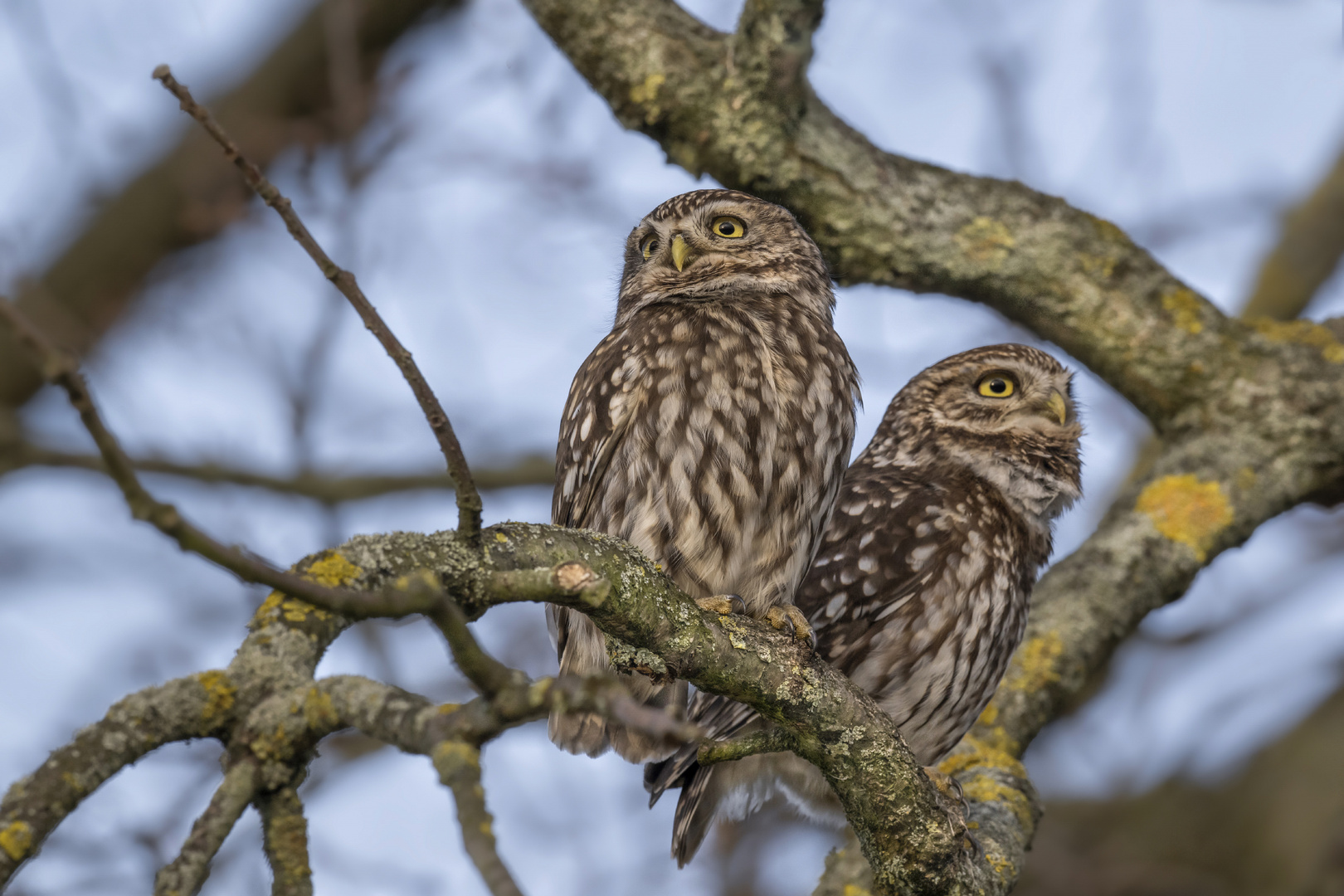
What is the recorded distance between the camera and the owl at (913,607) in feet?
12.5

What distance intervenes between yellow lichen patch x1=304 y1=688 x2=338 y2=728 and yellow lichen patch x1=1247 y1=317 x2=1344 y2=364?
161 inches

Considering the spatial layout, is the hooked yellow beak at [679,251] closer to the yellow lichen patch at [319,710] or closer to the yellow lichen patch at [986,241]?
the yellow lichen patch at [986,241]

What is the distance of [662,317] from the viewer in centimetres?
360

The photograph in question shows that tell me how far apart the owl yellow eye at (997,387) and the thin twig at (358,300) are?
320cm

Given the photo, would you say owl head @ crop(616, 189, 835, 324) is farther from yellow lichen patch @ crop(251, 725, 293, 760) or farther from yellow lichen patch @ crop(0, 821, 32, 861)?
yellow lichen patch @ crop(0, 821, 32, 861)

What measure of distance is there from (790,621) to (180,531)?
6.06 ft

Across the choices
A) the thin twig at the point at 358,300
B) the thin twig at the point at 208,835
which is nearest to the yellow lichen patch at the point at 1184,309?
the thin twig at the point at 358,300

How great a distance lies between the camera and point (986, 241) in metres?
4.42

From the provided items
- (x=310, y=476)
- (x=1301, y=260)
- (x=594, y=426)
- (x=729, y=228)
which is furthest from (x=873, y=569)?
(x=1301, y=260)

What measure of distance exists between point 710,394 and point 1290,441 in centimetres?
253

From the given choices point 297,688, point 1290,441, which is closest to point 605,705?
point 297,688

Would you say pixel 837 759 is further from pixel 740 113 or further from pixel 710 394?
pixel 740 113

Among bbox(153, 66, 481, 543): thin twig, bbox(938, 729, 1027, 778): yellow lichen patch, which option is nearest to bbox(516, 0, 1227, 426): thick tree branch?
bbox(938, 729, 1027, 778): yellow lichen patch

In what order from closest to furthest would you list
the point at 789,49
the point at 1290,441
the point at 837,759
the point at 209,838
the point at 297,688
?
the point at 209,838, the point at 297,688, the point at 837,759, the point at 789,49, the point at 1290,441
